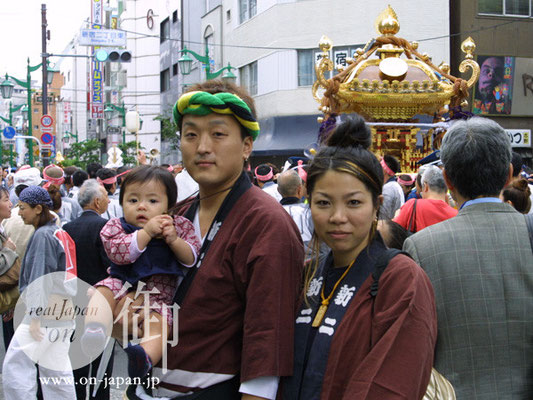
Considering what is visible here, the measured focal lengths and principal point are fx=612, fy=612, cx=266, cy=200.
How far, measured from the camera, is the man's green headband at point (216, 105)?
2.46m

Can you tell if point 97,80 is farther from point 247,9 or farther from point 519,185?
point 519,185

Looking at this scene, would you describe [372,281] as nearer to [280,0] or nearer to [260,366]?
[260,366]

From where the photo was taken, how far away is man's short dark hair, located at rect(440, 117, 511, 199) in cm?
252

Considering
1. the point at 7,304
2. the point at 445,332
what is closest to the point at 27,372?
the point at 7,304

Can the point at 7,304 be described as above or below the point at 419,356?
below

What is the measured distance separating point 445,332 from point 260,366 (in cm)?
82

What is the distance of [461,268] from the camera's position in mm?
2471

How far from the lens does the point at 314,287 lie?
7.68 ft

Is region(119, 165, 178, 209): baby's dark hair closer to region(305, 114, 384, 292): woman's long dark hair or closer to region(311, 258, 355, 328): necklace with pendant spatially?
region(305, 114, 384, 292): woman's long dark hair

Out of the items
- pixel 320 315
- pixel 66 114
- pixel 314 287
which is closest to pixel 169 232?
pixel 314 287

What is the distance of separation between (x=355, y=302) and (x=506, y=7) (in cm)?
2294

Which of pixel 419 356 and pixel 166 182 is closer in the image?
pixel 419 356

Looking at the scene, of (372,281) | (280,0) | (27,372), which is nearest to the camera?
(372,281)

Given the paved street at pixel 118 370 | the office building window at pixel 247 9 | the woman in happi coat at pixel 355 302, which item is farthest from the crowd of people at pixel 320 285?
the office building window at pixel 247 9
